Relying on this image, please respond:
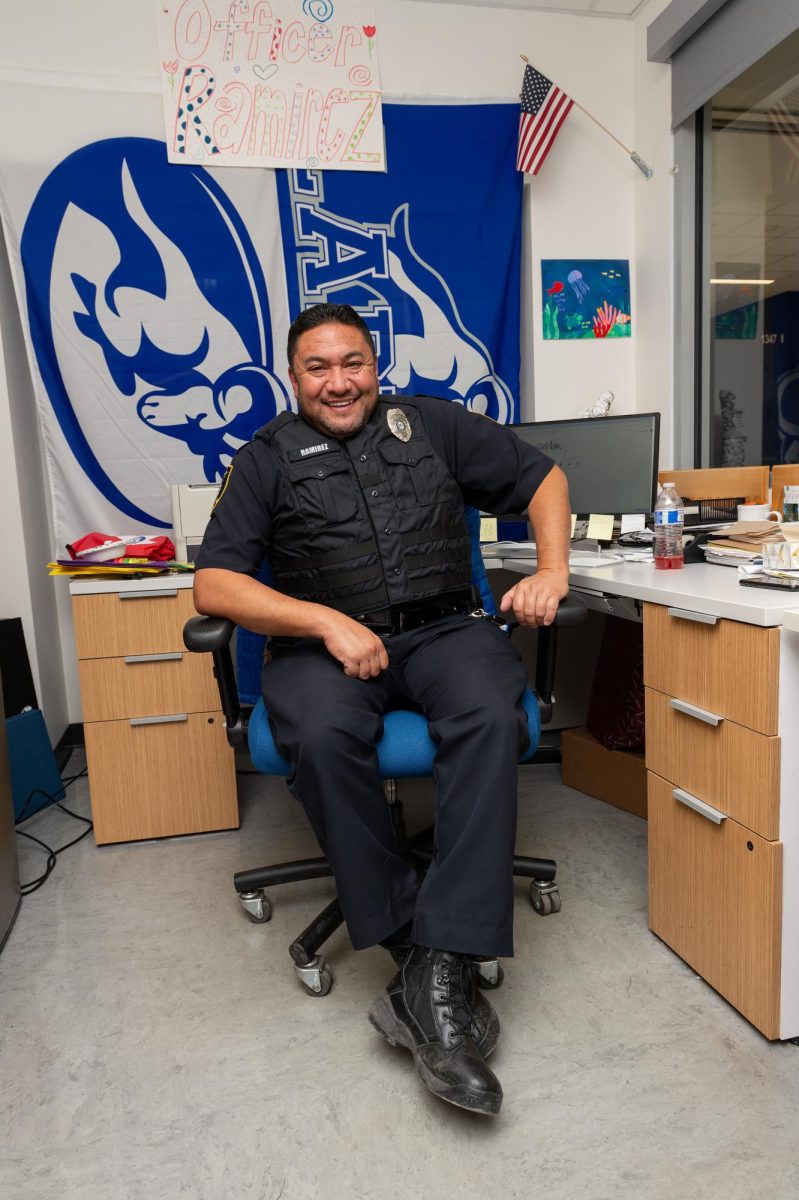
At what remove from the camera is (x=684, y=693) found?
1.41m

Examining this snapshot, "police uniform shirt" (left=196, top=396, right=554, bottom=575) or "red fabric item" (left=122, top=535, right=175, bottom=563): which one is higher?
"police uniform shirt" (left=196, top=396, right=554, bottom=575)

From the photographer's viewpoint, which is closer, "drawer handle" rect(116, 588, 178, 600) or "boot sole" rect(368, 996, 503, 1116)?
"boot sole" rect(368, 996, 503, 1116)

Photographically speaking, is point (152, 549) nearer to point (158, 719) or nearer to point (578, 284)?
point (158, 719)

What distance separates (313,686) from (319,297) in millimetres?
1743

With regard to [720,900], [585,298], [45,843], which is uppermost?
[585,298]

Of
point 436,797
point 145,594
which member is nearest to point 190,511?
point 145,594

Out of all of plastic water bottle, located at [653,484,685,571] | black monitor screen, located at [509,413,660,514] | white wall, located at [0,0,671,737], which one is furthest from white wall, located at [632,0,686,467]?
plastic water bottle, located at [653,484,685,571]

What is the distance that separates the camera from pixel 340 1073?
1.26 m

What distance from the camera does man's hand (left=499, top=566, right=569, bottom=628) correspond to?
143 centimetres

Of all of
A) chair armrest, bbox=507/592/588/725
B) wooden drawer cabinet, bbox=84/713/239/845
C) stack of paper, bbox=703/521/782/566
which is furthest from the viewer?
wooden drawer cabinet, bbox=84/713/239/845

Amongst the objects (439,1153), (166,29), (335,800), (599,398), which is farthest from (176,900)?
(166,29)

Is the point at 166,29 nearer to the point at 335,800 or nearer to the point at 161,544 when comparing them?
the point at 161,544

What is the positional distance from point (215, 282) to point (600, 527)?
1538 millimetres

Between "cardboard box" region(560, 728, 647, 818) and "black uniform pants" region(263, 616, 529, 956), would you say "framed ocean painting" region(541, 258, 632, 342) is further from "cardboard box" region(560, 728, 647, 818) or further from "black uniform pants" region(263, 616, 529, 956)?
"black uniform pants" region(263, 616, 529, 956)
